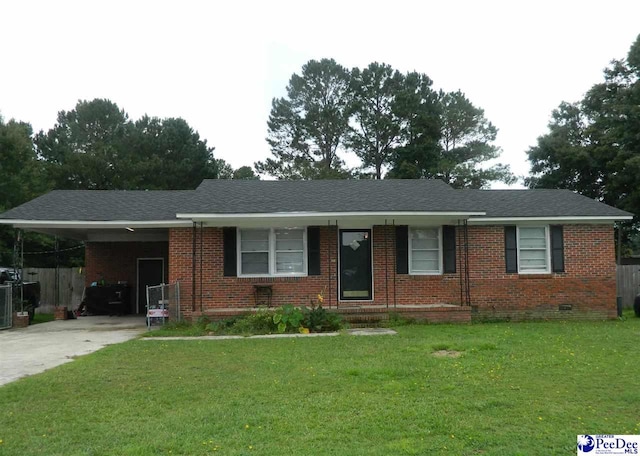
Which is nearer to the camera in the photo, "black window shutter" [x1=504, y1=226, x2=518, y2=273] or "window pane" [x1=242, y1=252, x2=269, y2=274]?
"window pane" [x1=242, y1=252, x2=269, y2=274]

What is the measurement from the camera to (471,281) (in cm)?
1436

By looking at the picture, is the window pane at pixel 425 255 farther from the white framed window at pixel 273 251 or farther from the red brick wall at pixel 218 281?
the white framed window at pixel 273 251

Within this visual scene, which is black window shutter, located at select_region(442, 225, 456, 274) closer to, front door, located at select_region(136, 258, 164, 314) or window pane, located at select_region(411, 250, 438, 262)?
window pane, located at select_region(411, 250, 438, 262)

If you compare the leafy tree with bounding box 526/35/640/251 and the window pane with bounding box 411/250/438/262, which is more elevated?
the leafy tree with bounding box 526/35/640/251

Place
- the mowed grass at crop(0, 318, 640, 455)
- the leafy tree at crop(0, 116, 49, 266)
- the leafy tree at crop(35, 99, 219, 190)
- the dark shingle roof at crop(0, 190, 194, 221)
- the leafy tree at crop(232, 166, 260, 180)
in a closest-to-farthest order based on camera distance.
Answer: the mowed grass at crop(0, 318, 640, 455)
the dark shingle roof at crop(0, 190, 194, 221)
the leafy tree at crop(0, 116, 49, 266)
the leafy tree at crop(35, 99, 219, 190)
the leafy tree at crop(232, 166, 260, 180)

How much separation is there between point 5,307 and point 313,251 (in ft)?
26.7

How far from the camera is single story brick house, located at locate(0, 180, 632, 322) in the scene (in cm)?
1378

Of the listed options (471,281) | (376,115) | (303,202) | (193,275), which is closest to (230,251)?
(193,275)

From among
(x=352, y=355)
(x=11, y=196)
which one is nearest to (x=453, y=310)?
(x=352, y=355)

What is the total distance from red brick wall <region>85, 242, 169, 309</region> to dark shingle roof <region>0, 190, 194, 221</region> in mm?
1977

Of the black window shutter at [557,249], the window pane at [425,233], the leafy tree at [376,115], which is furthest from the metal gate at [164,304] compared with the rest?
the leafy tree at [376,115]

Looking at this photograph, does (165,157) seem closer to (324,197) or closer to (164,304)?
(324,197)

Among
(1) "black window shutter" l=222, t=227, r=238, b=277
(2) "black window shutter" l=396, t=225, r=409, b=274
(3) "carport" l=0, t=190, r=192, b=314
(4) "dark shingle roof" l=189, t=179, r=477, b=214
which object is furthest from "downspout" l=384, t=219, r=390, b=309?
(3) "carport" l=0, t=190, r=192, b=314

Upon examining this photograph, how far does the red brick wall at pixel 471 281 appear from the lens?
45.6 ft
